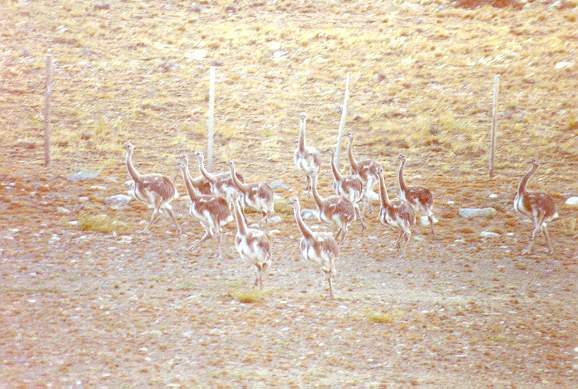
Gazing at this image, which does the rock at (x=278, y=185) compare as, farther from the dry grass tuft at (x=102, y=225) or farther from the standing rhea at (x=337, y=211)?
the standing rhea at (x=337, y=211)

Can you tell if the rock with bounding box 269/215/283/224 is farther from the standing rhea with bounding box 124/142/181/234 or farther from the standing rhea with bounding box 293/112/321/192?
the standing rhea with bounding box 293/112/321/192

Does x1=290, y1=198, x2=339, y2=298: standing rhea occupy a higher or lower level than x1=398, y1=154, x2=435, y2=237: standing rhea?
lower

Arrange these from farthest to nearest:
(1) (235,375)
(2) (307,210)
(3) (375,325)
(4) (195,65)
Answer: (4) (195,65)
(2) (307,210)
(3) (375,325)
(1) (235,375)

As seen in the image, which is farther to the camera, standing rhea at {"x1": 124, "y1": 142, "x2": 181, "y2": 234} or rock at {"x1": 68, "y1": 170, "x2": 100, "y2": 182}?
rock at {"x1": 68, "y1": 170, "x2": 100, "y2": 182}

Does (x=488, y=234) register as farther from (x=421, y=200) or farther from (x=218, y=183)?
(x=218, y=183)

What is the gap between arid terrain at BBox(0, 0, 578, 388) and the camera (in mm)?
11234

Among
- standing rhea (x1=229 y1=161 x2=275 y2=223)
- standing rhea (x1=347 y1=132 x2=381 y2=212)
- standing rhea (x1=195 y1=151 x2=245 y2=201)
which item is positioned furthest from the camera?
standing rhea (x1=347 y1=132 x2=381 y2=212)

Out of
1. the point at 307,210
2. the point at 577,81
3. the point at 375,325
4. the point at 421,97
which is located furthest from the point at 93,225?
the point at 577,81

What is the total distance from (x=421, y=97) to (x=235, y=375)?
19.8m

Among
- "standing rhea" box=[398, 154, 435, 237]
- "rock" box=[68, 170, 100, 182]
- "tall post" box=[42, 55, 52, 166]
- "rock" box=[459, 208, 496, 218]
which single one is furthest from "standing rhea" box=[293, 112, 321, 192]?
"tall post" box=[42, 55, 52, 166]

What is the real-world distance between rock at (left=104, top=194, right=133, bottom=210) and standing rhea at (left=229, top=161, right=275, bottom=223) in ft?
7.73

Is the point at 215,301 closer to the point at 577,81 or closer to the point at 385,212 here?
the point at 385,212

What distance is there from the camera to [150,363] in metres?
10.7

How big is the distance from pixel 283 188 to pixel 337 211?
4.66 meters
